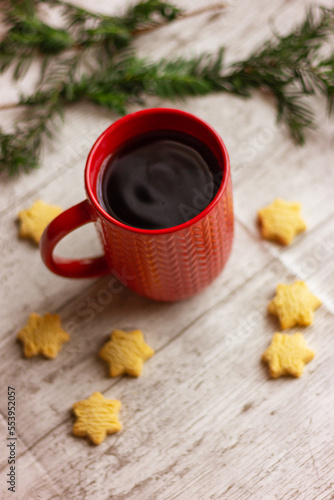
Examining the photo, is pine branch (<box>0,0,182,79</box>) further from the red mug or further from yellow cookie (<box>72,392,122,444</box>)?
yellow cookie (<box>72,392,122,444</box>)

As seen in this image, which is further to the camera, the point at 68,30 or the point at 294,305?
the point at 68,30

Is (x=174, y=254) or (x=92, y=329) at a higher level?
(x=174, y=254)

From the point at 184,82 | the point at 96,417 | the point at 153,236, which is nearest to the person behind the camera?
the point at 153,236

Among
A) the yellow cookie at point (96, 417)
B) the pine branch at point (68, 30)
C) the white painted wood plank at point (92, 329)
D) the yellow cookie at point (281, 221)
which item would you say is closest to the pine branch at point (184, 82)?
the pine branch at point (68, 30)

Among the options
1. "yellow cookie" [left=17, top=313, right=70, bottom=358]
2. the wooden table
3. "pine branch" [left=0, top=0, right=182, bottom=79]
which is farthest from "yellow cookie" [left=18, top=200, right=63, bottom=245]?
"pine branch" [left=0, top=0, right=182, bottom=79]

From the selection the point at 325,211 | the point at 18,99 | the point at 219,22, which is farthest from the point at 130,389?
the point at 219,22

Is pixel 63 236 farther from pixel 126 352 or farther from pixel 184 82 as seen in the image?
pixel 184 82

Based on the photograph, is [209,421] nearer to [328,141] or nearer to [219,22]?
[328,141]

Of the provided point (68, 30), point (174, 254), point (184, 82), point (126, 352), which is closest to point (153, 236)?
point (174, 254)
